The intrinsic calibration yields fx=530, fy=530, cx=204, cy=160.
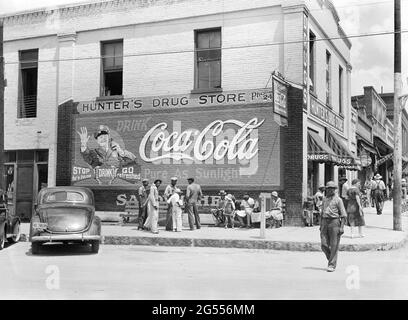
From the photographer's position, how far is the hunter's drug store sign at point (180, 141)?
1825 cm

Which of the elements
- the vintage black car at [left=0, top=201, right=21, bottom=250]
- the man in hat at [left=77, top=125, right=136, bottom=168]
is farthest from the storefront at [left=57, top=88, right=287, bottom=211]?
the vintage black car at [left=0, top=201, right=21, bottom=250]

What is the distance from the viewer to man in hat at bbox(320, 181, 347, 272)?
32.2 feet

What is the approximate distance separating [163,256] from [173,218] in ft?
13.1

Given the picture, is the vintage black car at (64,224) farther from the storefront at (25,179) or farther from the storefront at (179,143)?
the storefront at (25,179)

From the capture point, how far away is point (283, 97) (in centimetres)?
1747

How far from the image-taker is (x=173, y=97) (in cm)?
1973

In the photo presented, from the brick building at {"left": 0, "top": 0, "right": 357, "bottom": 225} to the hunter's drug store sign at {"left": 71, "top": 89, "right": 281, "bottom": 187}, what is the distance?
40 mm

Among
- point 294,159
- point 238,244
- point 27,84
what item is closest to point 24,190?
point 27,84

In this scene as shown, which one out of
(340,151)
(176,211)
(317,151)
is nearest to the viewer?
(176,211)

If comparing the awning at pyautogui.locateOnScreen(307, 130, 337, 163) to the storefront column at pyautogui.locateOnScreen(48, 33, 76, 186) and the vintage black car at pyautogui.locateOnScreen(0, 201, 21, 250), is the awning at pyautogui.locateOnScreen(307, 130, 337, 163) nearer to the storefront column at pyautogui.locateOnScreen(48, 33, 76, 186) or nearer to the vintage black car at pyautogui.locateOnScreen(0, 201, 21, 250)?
the storefront column at pyautogui.locateOnScreen(48, 33, 76, 186)

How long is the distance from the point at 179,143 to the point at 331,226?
10268mm

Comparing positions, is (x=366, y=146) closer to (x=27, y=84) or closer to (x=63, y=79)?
(x=63, y=79)

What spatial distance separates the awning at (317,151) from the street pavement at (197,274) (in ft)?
18.0

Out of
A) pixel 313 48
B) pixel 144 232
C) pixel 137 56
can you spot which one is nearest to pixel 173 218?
pixel 144 232
